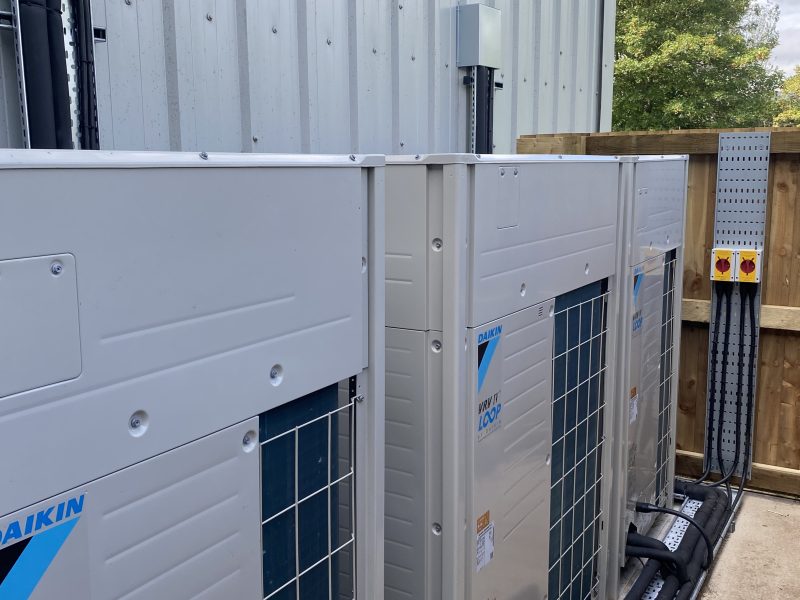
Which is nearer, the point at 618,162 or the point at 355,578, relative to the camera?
the point at 355,578

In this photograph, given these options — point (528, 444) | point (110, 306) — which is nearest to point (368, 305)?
point (110, 306)

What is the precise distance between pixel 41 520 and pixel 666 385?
11.0ft

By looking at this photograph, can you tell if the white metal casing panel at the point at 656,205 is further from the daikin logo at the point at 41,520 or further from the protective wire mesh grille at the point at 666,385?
the daikin logo at the point at 41,520

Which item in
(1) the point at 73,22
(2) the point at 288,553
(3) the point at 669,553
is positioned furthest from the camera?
(3) the point at 669,553

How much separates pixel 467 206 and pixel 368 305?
42 cm

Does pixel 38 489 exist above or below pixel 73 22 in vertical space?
below

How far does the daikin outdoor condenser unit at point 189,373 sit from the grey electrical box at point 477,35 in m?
1.98

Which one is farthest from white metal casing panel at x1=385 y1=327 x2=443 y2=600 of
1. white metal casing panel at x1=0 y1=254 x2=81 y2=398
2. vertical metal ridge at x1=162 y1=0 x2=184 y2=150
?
white metal casing panel at x1=0 y1=254 x2=81 y2=398

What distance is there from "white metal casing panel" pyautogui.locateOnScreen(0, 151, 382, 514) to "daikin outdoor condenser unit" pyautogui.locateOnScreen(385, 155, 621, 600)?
39cm

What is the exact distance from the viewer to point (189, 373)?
3.74 feet

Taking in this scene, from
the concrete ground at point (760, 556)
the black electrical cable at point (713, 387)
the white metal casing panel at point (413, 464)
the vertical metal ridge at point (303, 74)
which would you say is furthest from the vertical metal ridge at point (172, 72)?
the black electrical cable at point (713, 387)

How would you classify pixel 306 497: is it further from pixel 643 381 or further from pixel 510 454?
pixel 643 381

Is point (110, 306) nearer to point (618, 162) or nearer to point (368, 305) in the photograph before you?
point (368, 305)

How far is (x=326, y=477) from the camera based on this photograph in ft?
4.91
